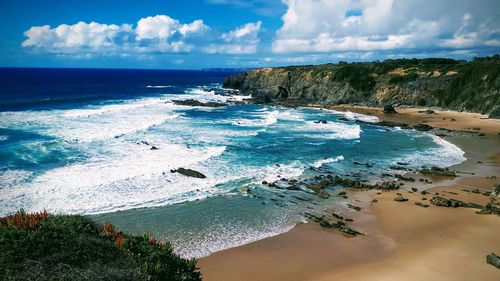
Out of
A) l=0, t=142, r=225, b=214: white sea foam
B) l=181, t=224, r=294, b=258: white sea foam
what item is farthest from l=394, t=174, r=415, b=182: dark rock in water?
l=0, t=142, r=225, b=214: white sea foam

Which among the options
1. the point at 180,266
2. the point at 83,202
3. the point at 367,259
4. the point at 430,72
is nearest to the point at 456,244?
the point at 367,259

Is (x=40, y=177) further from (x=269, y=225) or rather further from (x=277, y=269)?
(x=277, y=269)

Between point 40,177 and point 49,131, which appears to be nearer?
point 40,177

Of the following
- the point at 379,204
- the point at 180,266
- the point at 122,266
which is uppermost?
the point at 122,266

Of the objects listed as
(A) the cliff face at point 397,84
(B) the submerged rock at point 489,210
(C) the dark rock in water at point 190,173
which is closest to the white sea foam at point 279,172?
(C) the dark rock in water at point 190,173

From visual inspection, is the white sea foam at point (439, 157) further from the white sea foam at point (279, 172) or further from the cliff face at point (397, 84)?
the cliff face at point (397, 84)

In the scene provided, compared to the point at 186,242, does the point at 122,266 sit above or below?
above

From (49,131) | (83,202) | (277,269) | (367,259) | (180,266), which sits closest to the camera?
(180,266)
